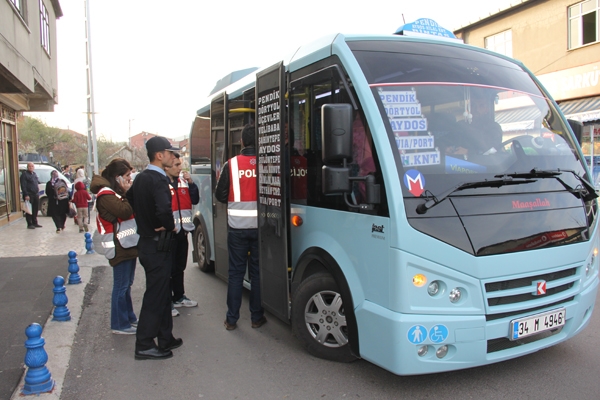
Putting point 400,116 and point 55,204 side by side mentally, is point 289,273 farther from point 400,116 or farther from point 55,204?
point 55,204

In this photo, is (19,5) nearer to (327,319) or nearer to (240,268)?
(240,268)

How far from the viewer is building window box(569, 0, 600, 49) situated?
1678cm

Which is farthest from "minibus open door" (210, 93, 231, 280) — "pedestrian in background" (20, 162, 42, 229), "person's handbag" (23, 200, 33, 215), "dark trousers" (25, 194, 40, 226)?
"dark trousers" (25, 194, 40, 226)

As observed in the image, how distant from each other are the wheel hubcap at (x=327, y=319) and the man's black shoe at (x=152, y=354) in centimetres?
136

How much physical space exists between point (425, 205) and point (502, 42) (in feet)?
64.6

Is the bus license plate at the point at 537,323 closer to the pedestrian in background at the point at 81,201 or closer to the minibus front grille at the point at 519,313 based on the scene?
the minibus front grille at the point at 519,313

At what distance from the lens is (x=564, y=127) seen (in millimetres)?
4359

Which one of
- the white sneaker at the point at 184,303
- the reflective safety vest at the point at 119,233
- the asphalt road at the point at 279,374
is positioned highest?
the reflective safety vest at the point at 119,233

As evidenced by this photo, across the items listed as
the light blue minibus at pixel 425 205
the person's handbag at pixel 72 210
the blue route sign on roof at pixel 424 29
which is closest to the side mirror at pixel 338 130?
the light blue minibus at pixel 425 205

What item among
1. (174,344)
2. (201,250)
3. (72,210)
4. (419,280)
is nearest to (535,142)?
(419,280)

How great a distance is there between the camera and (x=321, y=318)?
163 inches

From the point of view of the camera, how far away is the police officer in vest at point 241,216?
4996 millimetres

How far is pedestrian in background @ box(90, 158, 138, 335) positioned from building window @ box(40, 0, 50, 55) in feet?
41.2

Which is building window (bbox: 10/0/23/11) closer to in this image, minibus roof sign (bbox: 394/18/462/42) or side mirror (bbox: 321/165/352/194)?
minibus roof sign (bbox: 394/18/462/42)
